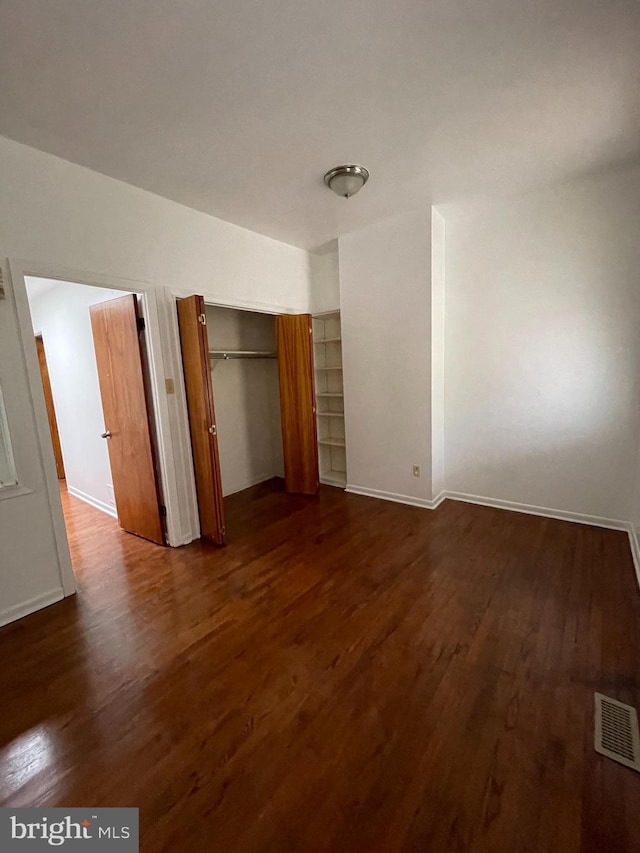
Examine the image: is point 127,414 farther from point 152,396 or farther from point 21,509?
point 21,509

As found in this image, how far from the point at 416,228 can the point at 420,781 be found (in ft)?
12.2

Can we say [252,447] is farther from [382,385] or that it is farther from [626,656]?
[626,656]

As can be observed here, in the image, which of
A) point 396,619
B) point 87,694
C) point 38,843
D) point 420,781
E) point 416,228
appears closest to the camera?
point 38,843

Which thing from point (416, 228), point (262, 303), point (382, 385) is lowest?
point (382, 385)

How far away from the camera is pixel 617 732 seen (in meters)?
1.41

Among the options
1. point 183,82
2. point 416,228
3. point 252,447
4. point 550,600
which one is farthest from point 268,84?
point 252,447

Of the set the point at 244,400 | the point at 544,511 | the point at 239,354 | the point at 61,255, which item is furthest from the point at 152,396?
the point at 544,511

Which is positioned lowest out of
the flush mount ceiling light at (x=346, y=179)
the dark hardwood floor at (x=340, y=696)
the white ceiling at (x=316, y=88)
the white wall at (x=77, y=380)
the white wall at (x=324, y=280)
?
the dark hardwood floor at (x=340, y=696)

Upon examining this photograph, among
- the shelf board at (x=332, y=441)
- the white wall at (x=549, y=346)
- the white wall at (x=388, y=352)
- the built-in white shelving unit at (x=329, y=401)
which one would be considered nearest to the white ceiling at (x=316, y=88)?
the white wall at (x=549, y=346)

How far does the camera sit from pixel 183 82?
1.72 meters

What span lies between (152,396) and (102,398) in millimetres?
833

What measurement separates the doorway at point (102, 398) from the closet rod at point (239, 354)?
108 cm

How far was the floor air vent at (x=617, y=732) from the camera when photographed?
1.33 m

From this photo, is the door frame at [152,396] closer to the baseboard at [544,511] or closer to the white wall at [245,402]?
the white wall at [245,402]
